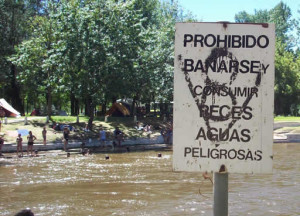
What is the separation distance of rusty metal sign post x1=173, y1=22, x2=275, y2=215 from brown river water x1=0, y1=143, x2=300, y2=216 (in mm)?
8937

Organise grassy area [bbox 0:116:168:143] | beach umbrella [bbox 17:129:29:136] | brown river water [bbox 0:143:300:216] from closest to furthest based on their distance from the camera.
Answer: brown river water [bbox 0:143:300:216] < beach umbrella [bbox 17:129:29:136] < grassy area [bbox 0:116:168:143]

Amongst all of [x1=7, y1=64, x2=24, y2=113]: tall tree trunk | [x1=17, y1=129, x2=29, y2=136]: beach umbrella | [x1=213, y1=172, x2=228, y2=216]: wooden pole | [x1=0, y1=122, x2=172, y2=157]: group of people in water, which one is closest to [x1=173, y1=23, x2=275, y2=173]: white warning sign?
[x1=213, y1=172, x2=228, y2=216]: wooden pole

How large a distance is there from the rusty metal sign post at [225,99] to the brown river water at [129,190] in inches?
352

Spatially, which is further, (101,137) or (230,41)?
(101,137)

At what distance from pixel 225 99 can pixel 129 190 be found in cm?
1342

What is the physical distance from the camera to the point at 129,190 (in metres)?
16.0

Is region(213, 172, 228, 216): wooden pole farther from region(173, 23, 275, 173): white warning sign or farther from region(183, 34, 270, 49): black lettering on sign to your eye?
region(183, 34, 270, 49): black lettering on sign

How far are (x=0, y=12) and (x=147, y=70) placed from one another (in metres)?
18.1

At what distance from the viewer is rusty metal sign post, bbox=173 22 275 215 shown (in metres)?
2.99

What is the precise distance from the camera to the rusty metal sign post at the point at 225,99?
2992 mm

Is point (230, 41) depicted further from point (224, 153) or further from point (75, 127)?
point (75, 127)

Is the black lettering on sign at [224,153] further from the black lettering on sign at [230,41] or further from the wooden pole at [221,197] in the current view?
the black lettering on sign at [230,41]

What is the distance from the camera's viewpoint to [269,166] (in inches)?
117

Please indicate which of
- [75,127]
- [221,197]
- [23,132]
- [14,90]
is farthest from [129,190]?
[14,90]
